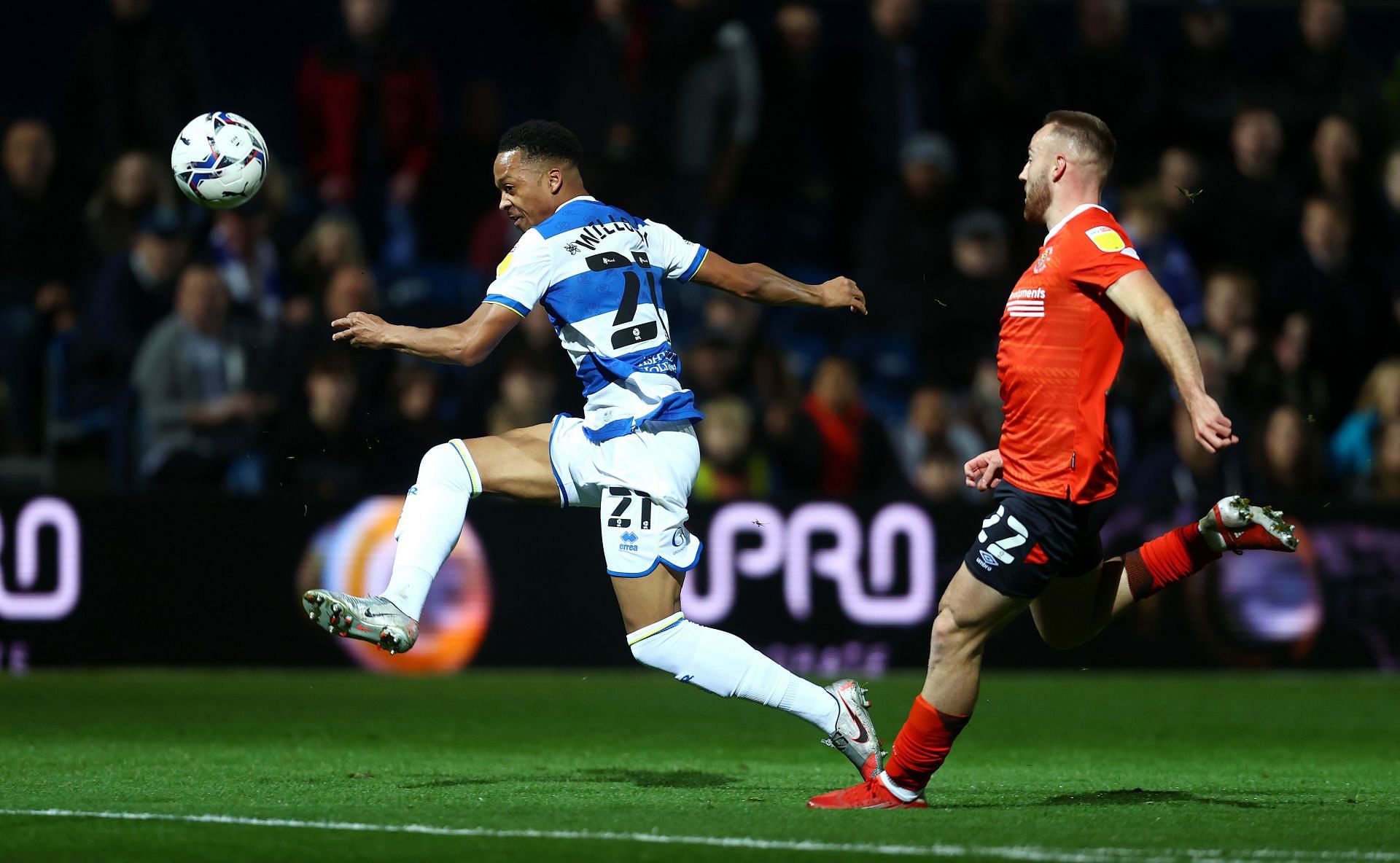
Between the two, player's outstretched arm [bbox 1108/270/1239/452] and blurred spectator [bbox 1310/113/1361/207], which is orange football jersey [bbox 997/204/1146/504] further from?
blurred spectator [bbox 1310/113/1361/207]

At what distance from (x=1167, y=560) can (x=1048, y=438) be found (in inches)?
34.0

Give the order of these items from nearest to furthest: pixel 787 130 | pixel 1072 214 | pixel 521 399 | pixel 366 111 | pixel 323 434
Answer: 1. pixel 1072 214
2. pixel 323 434
3. pixel 521 399
4. pixel 366 111
5. pixel 787 130

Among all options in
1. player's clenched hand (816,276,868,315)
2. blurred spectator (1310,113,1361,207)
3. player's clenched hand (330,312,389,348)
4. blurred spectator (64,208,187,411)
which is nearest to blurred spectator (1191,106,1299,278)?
blurred spectator (1310,113,1361,207)

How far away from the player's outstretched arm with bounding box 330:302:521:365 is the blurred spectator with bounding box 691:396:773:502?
634 centimetres

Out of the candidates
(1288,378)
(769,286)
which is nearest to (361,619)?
(769,286)

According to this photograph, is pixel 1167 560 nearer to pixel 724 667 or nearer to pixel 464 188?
pixel 724 667

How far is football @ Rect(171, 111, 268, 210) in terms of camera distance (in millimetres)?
7793

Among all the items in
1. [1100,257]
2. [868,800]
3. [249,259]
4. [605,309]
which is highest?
[1100,257]

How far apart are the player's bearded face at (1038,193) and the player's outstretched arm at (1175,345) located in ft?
1.70

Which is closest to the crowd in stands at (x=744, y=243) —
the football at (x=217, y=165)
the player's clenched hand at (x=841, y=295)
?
the football at (x=217, y=165)

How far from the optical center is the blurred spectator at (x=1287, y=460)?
12.9 meters

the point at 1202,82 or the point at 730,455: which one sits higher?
the point at 1202,82

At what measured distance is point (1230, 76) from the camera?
631 inches

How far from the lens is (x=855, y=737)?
687 centimetres
